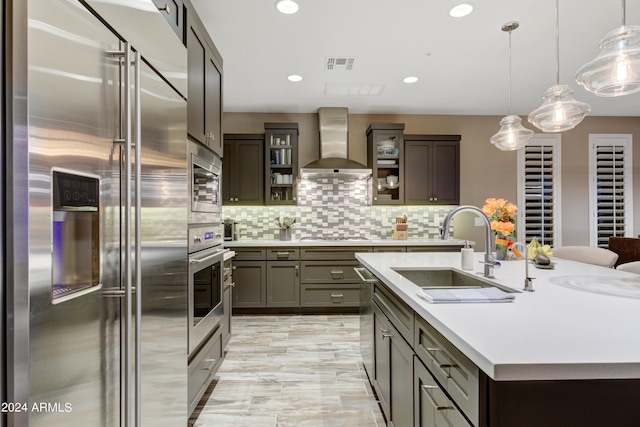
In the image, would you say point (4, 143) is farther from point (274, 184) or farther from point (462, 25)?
point (274, 184)

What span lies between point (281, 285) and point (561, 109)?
3376 mm

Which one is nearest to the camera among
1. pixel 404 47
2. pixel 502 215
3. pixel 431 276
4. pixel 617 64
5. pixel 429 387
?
pixel 429 387

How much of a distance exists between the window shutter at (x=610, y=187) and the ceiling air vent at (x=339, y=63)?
4304 mm

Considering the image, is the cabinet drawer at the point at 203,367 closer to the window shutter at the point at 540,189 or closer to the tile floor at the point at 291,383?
the tile floor at the point at 291,383

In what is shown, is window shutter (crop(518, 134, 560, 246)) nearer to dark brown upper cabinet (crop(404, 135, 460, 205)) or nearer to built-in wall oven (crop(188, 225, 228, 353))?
dark brown upper cabinet (crop(404, 135, 460, 205))

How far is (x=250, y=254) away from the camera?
171 inches

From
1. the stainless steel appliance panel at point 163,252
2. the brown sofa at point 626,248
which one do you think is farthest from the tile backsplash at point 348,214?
the stainless steel appliance panel at point 163,252

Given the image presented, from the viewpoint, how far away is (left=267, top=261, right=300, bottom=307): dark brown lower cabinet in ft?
14.2

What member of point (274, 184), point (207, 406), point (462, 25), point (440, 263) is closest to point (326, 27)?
point (462, 25)

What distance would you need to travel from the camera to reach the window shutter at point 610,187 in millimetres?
5219

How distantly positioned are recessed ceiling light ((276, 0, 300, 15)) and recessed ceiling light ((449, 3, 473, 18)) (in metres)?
1.15

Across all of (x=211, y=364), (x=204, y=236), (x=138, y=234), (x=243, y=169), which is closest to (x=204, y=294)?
(x=204, y=236)

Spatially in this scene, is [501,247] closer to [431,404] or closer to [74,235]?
[431,404]

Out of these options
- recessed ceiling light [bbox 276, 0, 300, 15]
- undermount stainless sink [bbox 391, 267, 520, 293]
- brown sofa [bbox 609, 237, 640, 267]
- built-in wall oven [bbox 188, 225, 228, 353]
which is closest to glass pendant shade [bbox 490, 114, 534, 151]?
undermount stainless sink [bbox 391, 267, 520, 293]
